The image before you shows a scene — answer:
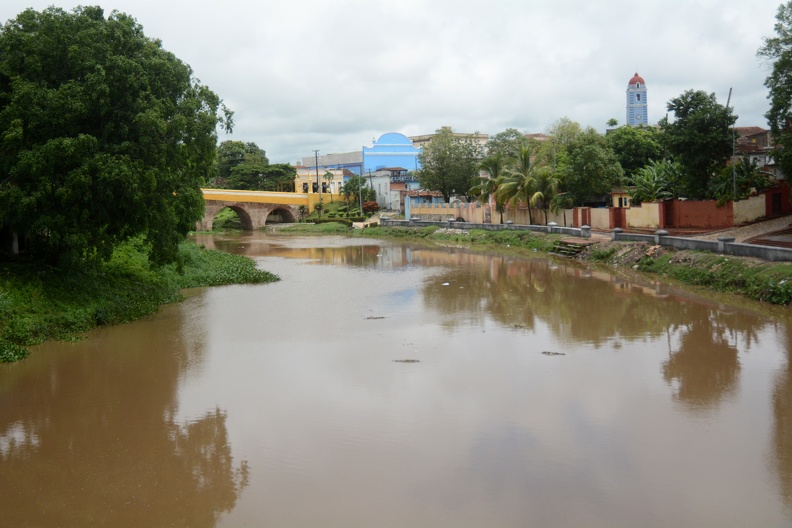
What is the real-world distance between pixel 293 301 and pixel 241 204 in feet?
130

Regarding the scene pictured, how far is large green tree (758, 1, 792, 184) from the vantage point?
747 inches

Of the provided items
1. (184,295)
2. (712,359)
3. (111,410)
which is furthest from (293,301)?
(712,359)

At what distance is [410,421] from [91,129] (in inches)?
390

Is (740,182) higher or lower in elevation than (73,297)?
higher

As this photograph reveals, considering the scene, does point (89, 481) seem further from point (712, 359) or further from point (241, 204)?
point (241, 204)

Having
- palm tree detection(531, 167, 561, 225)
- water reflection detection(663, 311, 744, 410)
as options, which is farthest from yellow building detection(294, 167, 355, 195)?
water reflection detection(663, 311, 744, 410)

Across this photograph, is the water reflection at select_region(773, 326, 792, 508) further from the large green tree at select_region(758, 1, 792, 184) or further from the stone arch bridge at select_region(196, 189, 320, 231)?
the stone arch bridge at select_region(196, 189, 320, 231)

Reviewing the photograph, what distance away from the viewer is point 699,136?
25359 millimetres

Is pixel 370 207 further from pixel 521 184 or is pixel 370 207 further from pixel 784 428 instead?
pixel 784 428

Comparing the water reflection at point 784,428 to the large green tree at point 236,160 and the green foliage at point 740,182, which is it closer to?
the green foliage at point 740,182

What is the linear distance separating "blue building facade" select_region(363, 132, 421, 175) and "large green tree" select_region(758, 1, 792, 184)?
52.9 m

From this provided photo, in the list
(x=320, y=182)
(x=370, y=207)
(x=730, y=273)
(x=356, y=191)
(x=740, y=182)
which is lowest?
(x=730, y=273)

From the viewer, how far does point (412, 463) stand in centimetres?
738

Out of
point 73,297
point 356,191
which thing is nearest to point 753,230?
point 73,297
